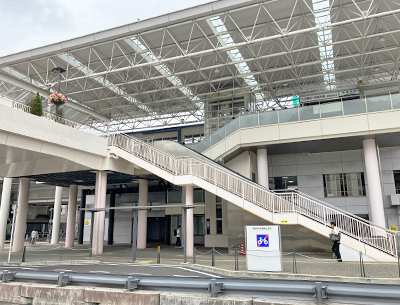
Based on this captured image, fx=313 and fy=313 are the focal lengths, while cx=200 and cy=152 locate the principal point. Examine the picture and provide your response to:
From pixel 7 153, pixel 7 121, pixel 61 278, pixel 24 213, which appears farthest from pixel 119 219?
pixel 61 278

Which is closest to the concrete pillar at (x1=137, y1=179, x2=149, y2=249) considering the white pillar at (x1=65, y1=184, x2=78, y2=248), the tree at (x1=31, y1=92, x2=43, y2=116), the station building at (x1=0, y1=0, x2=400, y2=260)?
the station building at (x1=0, y1=0, x2=400, y2=260)

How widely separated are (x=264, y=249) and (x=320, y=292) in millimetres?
6991

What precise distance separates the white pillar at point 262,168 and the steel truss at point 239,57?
21.0 ft

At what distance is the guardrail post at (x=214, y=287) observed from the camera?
5.98m

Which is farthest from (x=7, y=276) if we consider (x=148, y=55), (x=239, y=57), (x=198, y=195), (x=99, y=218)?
(x=239, y=57)

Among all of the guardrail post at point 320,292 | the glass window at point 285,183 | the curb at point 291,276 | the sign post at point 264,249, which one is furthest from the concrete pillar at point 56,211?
the guardrail post at point 320,292

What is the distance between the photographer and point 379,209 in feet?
61.2

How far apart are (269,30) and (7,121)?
17220 mm

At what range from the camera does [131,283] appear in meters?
6.48

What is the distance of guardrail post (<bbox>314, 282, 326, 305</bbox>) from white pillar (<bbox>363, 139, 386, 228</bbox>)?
51.2 ft

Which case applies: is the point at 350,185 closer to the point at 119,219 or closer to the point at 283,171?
the point at 283,171

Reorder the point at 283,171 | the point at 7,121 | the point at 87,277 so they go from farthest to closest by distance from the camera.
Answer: the point at 283,171 → the point at 7,121 → the point at 87,277

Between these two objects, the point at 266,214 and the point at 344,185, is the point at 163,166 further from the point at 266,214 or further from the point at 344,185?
the point at 344,185

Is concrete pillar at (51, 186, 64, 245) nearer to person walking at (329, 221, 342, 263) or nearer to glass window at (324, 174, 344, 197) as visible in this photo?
glass window at (324, 174, 344, 197)
